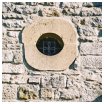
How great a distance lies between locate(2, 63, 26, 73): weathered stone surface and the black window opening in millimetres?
422

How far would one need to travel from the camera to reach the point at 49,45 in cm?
675

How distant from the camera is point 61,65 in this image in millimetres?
6492

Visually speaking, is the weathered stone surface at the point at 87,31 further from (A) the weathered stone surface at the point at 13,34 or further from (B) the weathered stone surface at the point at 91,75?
(A) the weathered stone surface at the point at 13,34

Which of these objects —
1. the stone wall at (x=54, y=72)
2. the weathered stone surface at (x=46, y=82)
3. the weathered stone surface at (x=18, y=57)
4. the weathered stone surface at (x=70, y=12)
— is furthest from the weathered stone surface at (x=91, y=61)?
the weathered stone surface at (x=18, y=57)

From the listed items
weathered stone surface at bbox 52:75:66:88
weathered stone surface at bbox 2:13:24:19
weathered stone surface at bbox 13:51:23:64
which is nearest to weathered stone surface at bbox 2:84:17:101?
weathered stone surface at bbox 13:51:23:64

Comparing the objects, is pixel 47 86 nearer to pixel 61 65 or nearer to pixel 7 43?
pixel 61 65

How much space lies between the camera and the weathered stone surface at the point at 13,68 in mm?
6488

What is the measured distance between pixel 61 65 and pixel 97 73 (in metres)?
0.51

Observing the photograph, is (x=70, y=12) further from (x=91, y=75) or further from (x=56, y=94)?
(x=56, y=94)

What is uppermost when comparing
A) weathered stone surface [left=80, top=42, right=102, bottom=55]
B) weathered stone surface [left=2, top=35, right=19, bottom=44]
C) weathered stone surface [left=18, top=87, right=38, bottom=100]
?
weathered stone surface [left=2, top=35, right=19, bottom=44]

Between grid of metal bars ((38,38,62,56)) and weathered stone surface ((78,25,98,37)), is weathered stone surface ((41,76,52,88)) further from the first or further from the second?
weathered stone surface ((78,25,98,37))

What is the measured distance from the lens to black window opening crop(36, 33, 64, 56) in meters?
6.71

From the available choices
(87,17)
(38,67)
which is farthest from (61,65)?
(87,17)

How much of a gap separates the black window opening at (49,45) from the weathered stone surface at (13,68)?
42 cm
